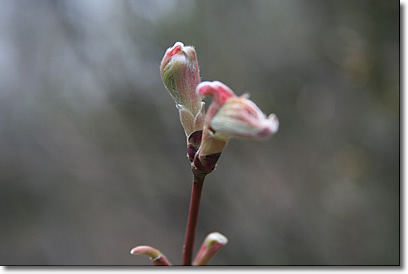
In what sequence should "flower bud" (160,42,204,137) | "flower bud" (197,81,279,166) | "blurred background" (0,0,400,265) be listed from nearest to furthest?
"flower bud" (197,81,279,166) → "flower bud" (160,42,204,137) → "blurred background" (0,0,400,265)

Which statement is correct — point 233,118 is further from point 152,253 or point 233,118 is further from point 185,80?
point 152,253

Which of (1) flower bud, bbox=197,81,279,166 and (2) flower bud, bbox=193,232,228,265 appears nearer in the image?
Result: (1) flower bud, bbox=197,81,279,166

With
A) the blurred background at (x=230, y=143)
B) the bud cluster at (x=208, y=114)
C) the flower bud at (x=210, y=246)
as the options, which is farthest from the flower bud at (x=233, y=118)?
the blurred background at (x=230, y=143)

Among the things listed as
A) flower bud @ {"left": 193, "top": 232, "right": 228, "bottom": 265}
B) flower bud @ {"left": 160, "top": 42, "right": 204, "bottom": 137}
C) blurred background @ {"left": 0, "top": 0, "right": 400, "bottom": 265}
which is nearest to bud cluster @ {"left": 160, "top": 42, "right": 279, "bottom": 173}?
flower bud @ {"left": 160, "top": 42, "right": 204, "bottom": 137}

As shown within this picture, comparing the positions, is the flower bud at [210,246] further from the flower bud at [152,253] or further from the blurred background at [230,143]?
the blurred background at [230,143]

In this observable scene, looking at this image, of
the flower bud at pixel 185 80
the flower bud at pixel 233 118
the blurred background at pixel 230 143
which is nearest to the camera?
the flower bud at pixel 233 118

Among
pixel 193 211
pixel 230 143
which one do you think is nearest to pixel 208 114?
pixel 193 211

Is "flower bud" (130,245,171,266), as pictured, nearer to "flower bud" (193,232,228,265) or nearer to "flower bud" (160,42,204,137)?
"flower bud" (193,232,228,265)
